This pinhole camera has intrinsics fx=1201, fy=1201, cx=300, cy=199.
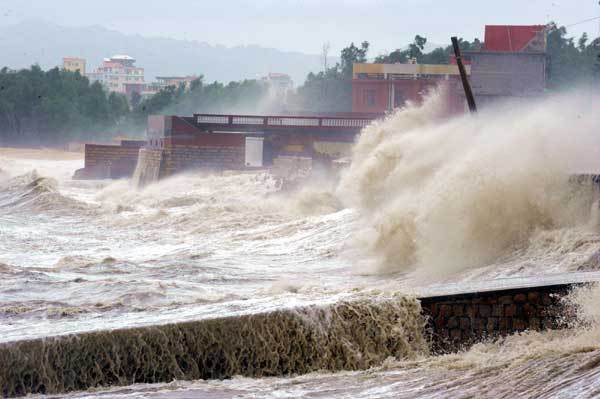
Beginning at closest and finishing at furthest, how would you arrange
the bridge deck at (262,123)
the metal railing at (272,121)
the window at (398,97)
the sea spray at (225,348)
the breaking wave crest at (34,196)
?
the sea spray at (225,348), the breaking wave crest at (34,196), the metal railing at (272,121), the bridge deck at (262,123), the window at (398,97)

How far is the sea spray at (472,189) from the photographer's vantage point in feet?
54.3

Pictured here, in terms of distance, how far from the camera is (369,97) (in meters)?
63.3

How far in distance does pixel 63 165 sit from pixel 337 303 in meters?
57.8

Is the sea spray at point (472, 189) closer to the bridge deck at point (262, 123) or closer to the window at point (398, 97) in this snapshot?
the bridge deck at point (262, 123)

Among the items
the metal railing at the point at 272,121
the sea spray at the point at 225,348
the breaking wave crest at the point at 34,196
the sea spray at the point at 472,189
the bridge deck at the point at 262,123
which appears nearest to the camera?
the sea spray at the point at 225,348

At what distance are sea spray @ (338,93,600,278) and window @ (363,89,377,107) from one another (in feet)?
124

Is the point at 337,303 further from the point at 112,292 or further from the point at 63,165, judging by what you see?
the point at 63,165

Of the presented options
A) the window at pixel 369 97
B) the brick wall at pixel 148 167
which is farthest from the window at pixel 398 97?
the brick wall at pixel 148 167

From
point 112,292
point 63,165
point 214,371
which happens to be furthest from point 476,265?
point 63,165

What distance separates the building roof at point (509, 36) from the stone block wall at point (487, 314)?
36735 millimetres

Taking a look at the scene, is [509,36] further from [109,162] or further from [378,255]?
[378,255]

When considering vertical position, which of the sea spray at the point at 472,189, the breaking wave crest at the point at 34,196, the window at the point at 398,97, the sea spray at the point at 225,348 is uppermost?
the window at the point at 398,97

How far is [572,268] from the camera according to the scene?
13.9 m

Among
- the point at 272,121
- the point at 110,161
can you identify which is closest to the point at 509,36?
the point at 272,121
